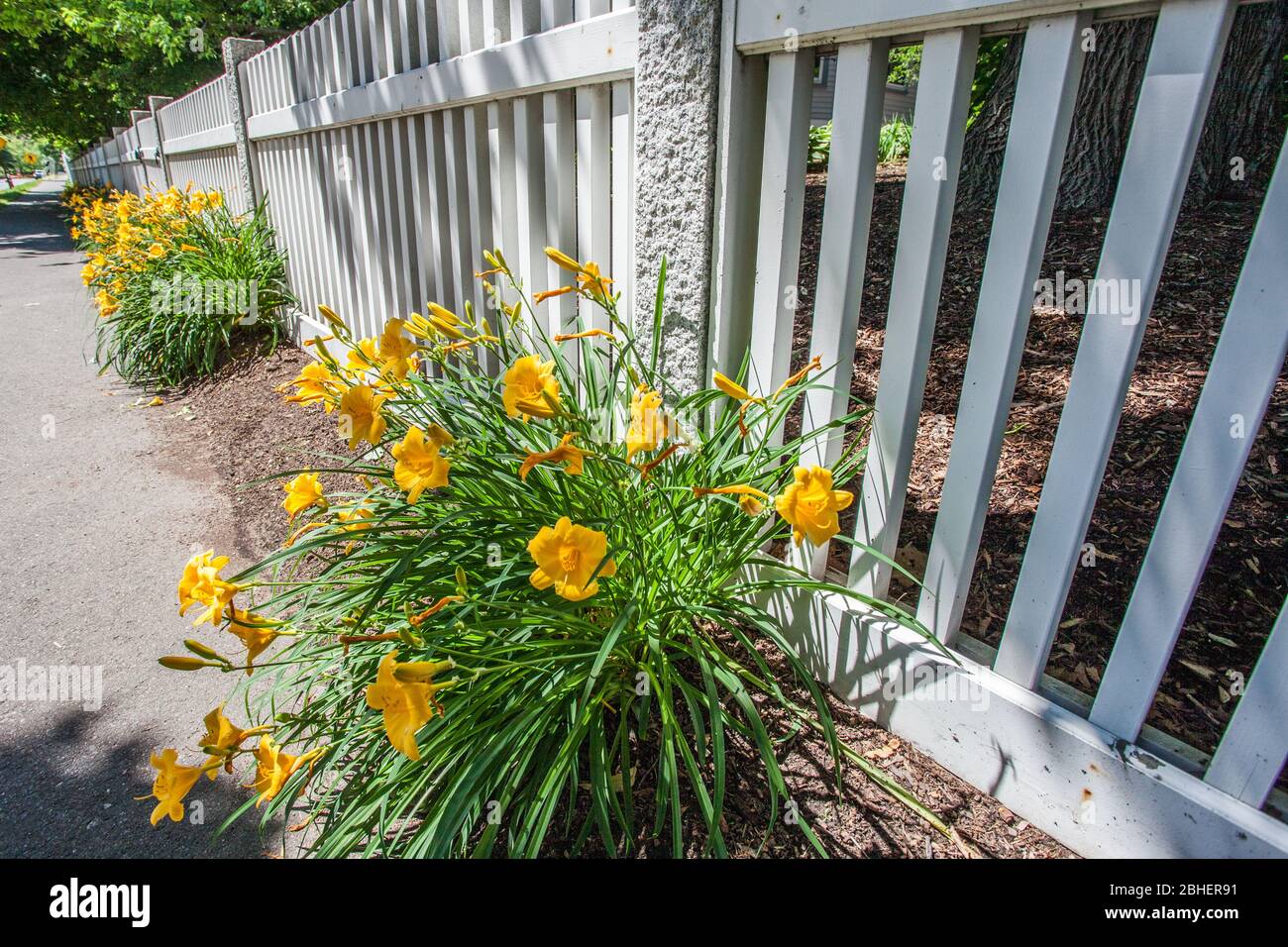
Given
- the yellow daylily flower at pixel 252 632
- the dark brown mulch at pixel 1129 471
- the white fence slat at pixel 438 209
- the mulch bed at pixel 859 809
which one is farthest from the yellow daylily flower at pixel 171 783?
the white fence slat at pixel 438 209

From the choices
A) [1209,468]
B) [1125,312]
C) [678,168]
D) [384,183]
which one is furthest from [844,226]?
[384,183]

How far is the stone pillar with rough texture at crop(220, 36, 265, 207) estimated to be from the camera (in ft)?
18.0

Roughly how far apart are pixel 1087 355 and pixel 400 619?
1569 mm

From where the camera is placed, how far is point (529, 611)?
5.17 feet

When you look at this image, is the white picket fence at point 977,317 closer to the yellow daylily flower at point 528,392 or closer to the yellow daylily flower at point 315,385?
the yellow daylily flower at point 528,392

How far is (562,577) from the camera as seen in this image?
125cm

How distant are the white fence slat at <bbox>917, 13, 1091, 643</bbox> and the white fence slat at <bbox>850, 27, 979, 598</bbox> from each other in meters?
0.11

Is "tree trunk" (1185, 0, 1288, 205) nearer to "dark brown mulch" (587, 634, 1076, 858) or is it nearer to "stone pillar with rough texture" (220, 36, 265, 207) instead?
"dark brown mulch" (587, 634, 1076, 858)

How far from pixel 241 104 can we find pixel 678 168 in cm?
540

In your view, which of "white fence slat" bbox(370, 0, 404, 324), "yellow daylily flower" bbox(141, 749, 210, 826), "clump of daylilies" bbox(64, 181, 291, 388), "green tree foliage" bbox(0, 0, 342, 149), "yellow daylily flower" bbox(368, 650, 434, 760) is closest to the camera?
"yellow daylily flower" bbox(368, 650, 434, 760)

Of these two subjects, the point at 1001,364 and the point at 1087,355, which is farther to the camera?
the point at 1001,364

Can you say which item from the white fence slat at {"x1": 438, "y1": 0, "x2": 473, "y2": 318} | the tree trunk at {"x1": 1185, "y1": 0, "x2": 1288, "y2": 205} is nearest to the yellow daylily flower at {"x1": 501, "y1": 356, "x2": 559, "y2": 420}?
the white fence slat at {"x1": 438, "y1": 0, "x2": 473, "y2": 318}
